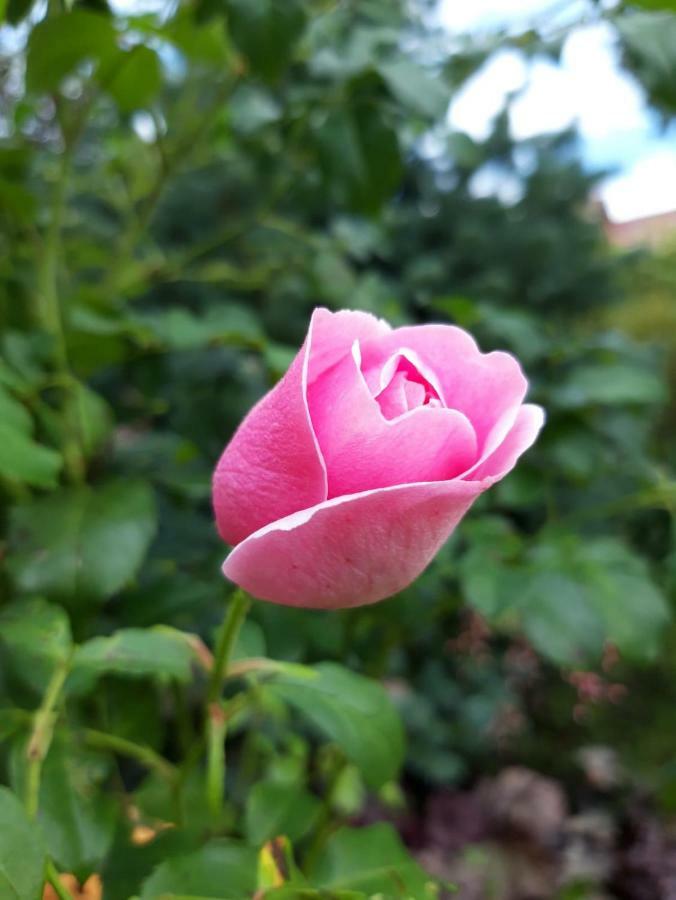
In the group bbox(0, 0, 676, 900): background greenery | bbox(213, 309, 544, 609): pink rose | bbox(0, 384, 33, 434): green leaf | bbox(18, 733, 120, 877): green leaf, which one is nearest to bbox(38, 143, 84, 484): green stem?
bbox(0, 0, 676, 900): background greenery

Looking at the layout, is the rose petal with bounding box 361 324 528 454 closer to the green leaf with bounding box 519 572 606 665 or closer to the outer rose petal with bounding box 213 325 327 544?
the outer rose petal with bounding box 213 325 327 544

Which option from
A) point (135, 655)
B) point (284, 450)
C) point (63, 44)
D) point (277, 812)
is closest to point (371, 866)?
point (277, 812)

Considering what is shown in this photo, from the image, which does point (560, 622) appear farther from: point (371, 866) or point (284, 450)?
point (284, 450)

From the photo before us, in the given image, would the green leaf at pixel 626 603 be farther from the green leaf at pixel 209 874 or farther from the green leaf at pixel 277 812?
the green leaf at pixel 209 874

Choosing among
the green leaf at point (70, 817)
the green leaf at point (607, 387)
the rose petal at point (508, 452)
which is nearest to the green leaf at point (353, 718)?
the green leaf at point (70, 817)

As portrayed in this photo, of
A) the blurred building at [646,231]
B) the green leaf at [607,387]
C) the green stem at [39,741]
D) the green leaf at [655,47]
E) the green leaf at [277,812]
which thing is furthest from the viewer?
the blurred building at [646,231]

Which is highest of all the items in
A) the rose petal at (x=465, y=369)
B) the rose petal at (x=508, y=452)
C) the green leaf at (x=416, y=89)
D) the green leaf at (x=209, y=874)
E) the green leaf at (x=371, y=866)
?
the green leaf at (x=416, y=89)
